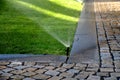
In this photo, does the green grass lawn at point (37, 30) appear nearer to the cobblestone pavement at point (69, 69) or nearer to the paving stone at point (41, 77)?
the cobblestone pavement at point (69, 69)

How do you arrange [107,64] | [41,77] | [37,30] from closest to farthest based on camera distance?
[41,77], [107,64], [37,30]

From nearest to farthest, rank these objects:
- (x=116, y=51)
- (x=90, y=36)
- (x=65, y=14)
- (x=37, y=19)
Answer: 1. (x=116, y=51)
2. (x=90, y=36)
3. (x=37, y=19)
4. (x=65, y=14)

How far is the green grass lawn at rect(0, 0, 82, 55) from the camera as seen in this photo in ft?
18.3

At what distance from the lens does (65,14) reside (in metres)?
9.22

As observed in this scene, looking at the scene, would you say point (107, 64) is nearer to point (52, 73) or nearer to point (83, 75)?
point (83, 75)

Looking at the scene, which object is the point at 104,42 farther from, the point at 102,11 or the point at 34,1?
the point at 34,1

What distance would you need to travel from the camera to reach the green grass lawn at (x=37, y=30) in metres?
5.58

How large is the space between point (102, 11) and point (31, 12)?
2264 mm

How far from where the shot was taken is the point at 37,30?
7.00 meters

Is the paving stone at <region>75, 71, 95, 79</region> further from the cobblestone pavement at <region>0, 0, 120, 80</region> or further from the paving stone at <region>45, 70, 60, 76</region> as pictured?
the paving stone at <region>45, 70, 60, 76</region>

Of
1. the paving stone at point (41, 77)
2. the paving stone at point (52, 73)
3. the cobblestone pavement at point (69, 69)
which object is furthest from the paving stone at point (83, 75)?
the paving stone at point (41, 77)

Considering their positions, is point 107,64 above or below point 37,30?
below

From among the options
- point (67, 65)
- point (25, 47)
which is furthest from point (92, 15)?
point (67, 65)

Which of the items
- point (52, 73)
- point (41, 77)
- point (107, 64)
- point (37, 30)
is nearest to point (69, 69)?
point (52, 73)
